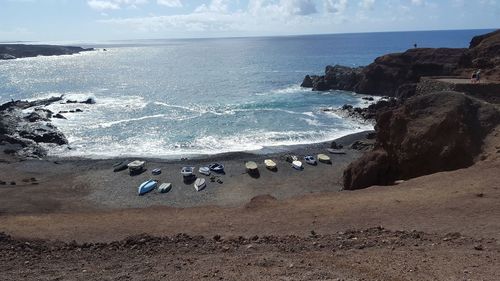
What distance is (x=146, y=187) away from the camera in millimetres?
33438

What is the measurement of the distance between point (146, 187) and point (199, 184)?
12.3 ft

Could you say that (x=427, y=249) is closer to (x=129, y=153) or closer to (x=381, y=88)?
(x=129, y=153)

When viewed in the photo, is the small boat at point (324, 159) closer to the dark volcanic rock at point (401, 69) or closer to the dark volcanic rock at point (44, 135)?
the dark volcanic rock at point (44, 135)

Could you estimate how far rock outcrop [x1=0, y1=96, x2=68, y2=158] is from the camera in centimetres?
4653

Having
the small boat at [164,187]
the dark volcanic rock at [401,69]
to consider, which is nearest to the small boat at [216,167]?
the small boat at [164,187]

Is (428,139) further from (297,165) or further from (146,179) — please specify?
(146,179)

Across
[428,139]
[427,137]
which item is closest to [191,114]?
[427,137]

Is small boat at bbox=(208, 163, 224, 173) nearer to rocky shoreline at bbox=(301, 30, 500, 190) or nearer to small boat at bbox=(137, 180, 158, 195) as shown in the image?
small boat at bbox=(137, 180, 158, 195)

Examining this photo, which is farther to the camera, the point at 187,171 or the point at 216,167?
the point at 216,167

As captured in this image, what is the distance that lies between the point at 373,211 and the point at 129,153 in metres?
31.7

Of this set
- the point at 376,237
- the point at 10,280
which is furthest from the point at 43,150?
the point at 376,237

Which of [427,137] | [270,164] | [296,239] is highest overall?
[427,137]

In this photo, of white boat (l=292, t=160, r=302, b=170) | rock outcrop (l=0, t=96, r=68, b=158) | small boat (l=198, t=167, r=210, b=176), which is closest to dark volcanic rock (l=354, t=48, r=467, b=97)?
white boat (l=292, t=160, r=302, b=170)

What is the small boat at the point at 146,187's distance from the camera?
33.0 metres
